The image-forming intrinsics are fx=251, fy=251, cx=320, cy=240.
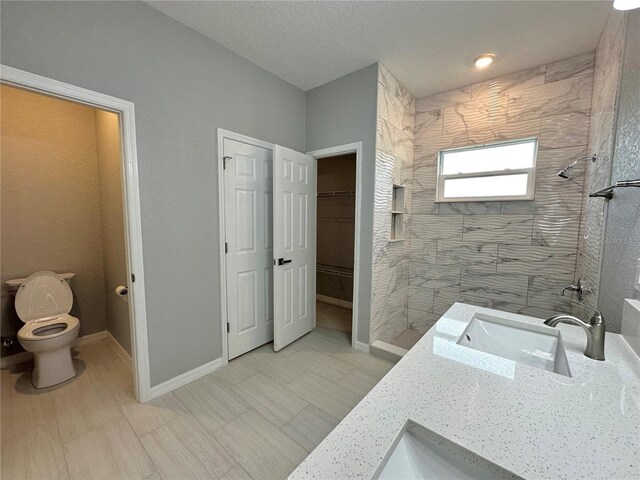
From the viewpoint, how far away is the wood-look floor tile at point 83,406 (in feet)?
5.08

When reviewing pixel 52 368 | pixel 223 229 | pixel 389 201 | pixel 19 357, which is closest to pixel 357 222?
pixel 389 201

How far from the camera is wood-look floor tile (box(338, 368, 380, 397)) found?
1.97 metres

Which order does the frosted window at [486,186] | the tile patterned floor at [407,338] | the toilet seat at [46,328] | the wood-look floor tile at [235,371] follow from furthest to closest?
1. the tile patterned floor at [407,338]
2. the frosted window at [486,186]
3. the wood-look floor tile at [235,371]
4. the toilet seat at [46,328]

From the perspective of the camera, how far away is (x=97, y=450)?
4.62 ft

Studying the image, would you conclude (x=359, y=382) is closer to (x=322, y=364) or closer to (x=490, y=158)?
(x=322, y=364)

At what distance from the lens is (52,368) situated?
1.92 metres

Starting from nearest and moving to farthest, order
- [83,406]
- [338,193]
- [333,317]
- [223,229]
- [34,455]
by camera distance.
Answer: [34,455] → [83,406] → [223,229] → [333,317] → [338,193]

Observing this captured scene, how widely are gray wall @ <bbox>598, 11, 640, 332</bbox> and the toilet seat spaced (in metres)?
3.52

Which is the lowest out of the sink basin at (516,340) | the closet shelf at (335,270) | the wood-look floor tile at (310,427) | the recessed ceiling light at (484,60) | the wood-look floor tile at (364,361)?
the wood-look floor tile at (310,427)

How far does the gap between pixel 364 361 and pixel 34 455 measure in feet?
7.21

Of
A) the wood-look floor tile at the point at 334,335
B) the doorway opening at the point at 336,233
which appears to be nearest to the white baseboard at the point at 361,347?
the wood-look floor tile at the point at 334,335

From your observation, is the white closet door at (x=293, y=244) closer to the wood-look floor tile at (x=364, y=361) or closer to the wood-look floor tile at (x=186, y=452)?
the wood-look floor tile at (x=364, y=361)

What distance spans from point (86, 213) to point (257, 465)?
2754 mm

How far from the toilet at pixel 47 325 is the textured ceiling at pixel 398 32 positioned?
7.90 ft
